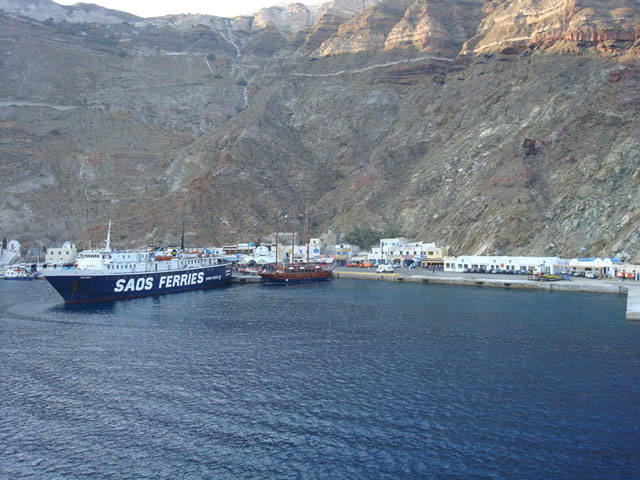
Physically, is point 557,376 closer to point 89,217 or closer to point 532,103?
point 532,103

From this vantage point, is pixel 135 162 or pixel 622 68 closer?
pixel 622 68

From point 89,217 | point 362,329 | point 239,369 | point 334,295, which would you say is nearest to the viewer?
point 239,369

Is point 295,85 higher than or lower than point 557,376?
higher

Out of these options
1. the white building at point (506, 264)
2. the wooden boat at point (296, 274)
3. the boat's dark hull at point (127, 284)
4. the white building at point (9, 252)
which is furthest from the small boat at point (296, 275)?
the white building at point (9, 252)

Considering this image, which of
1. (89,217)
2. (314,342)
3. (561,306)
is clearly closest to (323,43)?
(89,217)

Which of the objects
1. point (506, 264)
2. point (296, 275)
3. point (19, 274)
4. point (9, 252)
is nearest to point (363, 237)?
point (296, 275)

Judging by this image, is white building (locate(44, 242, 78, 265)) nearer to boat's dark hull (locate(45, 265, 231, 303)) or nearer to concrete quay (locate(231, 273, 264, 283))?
concrete quay (locate(231, 273, 264, 283))

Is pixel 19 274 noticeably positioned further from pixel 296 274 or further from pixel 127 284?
pixel 296 274
